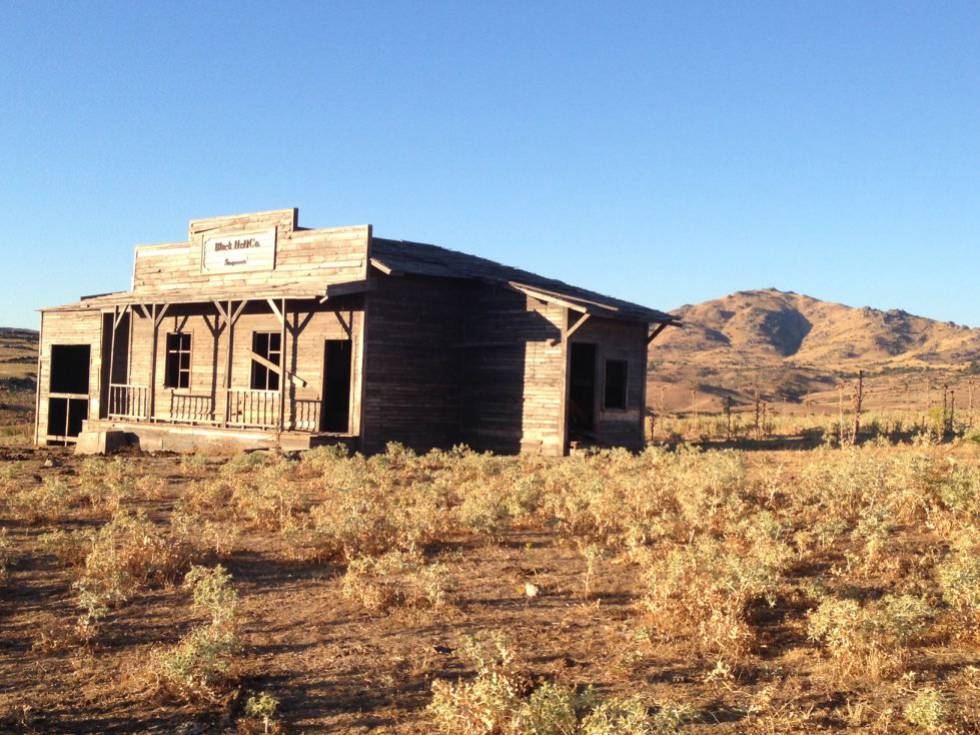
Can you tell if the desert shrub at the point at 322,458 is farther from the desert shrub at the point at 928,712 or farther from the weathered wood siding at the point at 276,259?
the desert shrub at the point at 928,712

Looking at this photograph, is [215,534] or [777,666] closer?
[777,666]

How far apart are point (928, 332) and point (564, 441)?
112618mm

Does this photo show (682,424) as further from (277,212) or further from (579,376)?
(277,212)

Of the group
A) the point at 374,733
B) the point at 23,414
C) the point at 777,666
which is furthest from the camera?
the point at 23,414

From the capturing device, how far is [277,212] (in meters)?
20.2

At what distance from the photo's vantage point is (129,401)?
74.4 feet

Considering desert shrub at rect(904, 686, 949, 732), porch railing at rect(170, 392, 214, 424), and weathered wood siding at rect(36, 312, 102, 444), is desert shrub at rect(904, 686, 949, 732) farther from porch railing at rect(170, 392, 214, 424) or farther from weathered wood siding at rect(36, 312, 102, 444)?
weathered wood siding at rect(36, 312, 102, 444)

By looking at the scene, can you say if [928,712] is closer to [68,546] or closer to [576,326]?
[68,546]

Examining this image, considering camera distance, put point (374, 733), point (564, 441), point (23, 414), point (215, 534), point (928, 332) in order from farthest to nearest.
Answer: point (928, 332) → point (23, 414) → point (564, 441) → point (215, 534) → point (374, 733)

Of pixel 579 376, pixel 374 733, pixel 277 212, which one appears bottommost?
pixel 374 733

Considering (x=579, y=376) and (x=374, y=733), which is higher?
(x=579, y=376)

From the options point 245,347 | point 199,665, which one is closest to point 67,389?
point 245,347

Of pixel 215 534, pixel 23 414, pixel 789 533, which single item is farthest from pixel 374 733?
pixel 23 414

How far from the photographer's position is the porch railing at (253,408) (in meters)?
19.7
